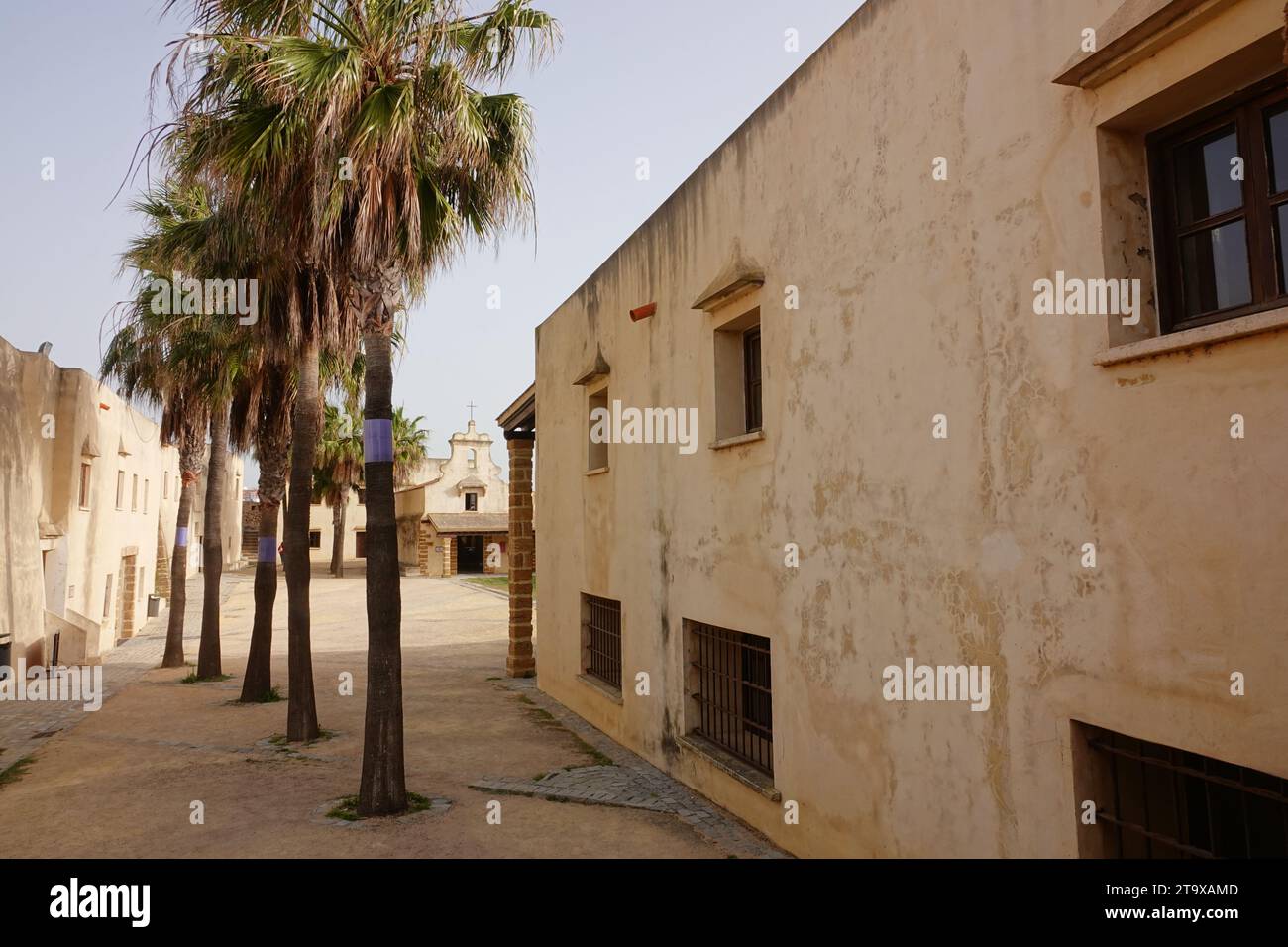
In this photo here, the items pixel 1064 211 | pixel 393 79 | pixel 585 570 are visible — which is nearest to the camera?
pixel 1064 211

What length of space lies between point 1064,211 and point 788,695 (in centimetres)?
421

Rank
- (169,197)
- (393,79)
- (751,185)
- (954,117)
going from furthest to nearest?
(169,197), (393,79), (751,185), (954,117)

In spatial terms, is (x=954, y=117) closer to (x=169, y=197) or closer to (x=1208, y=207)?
(x=1208, y=207)

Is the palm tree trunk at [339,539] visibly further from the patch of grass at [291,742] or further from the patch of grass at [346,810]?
the patch of grass at [346,810]

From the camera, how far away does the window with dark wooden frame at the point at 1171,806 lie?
401cm

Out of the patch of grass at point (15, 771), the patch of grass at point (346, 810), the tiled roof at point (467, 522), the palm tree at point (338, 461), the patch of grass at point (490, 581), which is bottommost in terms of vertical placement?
the patch of grass at point (490, 581)

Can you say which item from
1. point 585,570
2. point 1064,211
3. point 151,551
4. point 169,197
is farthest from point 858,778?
point 151,551

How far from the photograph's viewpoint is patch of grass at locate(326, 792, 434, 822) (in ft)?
26.6

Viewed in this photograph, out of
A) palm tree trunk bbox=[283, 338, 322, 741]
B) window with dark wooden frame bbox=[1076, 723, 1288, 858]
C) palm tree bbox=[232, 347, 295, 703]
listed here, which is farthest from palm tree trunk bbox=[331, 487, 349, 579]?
window with dark wooden frame bbox=[1076, 723, 1288, 858]

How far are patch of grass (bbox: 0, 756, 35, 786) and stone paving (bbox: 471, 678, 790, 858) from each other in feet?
16.9

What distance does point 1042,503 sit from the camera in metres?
4.51

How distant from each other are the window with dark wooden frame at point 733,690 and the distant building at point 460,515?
1573 inches

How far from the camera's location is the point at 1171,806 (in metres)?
4.26

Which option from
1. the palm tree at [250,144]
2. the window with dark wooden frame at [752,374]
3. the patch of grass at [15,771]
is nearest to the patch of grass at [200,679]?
the patch of grass at [15,771]
